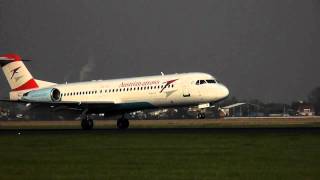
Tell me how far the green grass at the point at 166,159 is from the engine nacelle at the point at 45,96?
2786 centimetres

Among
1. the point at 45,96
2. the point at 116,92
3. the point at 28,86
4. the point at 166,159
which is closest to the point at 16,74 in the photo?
the point at 28,86

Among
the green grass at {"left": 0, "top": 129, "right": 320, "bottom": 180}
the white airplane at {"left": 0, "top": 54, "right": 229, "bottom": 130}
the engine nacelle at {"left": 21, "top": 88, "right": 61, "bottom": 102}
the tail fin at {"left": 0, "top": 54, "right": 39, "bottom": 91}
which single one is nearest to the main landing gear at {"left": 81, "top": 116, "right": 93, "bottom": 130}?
the white airplane at {"left": 0, "top": 54, "right": 229, "bottom": 130}

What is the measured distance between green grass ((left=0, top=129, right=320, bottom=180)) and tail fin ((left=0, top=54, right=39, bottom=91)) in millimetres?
33792

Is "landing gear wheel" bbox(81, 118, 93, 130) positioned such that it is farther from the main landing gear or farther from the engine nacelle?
the engine nacelle

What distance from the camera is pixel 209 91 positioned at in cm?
6181

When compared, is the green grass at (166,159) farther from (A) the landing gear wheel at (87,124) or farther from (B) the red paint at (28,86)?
(B) the red paint at (28,86)

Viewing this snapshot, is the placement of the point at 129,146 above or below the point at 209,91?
below

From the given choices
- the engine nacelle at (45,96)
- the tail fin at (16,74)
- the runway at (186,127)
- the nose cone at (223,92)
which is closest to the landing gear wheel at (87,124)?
the runway at (186,127)

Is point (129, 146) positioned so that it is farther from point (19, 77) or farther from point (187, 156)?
point (19, 77)

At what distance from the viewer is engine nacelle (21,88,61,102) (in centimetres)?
6756

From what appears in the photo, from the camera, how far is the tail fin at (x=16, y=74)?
7294 centimetres

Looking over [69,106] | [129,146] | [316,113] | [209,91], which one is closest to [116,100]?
[69,106]

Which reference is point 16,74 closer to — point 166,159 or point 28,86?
point 28,86

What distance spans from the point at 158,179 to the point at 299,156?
346 inches
